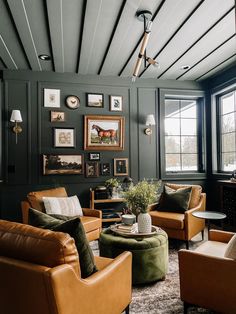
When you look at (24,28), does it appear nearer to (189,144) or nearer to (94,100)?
(94,100)

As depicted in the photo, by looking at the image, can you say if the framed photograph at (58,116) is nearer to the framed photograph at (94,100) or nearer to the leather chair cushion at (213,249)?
the framed photograph at (94,100)

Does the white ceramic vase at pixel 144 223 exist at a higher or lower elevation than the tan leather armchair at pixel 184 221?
higher

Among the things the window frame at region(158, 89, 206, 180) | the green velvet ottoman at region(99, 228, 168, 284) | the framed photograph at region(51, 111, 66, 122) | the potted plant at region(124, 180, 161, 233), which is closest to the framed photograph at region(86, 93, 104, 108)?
the framed photograph at region(51, 111, 66, 122)

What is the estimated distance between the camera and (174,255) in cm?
325

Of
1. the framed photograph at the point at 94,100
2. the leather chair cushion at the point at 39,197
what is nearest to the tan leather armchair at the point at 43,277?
the leather chair cushion at the point at 39,197

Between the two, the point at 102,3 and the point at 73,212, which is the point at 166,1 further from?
the point at 73,212

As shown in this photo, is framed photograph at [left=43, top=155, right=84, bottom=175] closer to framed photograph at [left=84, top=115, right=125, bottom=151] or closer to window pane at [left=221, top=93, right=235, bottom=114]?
framed photograph at [left=84, top=115, right=125, bottom=151]

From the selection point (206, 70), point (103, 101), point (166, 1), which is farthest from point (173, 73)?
point (166, 1)

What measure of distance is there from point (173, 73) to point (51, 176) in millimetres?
2869

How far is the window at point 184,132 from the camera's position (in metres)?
5.14

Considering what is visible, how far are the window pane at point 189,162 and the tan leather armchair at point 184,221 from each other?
1.27 meters

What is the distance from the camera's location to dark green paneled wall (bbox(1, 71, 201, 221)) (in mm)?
4344

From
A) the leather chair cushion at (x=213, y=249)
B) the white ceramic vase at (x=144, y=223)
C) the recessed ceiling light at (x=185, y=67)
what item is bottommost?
the leather chair cushion at (x=213, y=249)

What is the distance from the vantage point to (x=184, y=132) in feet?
17.2
